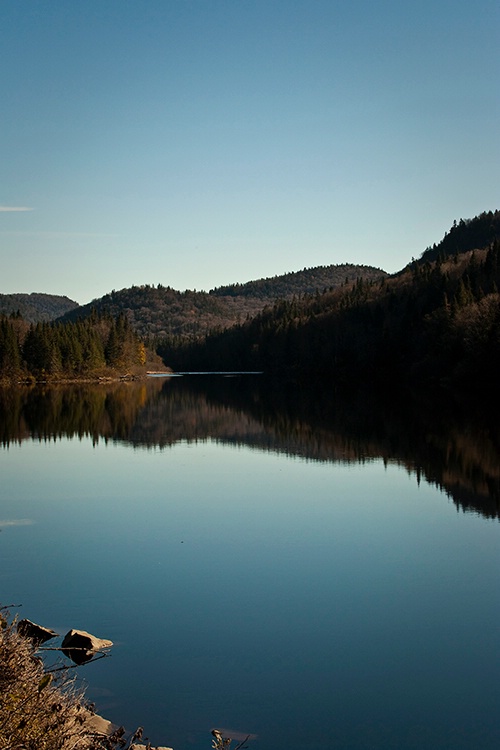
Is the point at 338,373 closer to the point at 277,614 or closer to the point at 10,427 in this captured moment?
the point at 10,427

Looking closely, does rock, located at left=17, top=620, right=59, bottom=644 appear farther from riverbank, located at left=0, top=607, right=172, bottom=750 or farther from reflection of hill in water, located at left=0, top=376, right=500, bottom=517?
reflection of hill in water, located at left=0, top=376, right=500, bottom=517

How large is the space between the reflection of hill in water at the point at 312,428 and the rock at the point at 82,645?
1387cm

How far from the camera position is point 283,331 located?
6230 inches

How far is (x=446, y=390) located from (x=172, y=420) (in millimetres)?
36870

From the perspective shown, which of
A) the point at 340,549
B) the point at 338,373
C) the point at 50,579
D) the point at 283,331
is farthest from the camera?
the point at 283,331

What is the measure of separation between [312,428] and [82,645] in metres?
35.9

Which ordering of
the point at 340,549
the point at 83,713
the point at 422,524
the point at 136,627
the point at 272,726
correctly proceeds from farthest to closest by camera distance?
the point at 422,524
the point at 340,549
the point at 136,627
the point at 272,726
the point at 83,713

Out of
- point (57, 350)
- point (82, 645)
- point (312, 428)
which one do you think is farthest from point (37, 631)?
Answer: point (57, 350)

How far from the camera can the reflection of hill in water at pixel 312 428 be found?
3117 cm

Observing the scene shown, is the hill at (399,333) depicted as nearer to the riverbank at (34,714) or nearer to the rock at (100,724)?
the rock at (100,724)

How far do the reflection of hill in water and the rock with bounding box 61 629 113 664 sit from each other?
13.9m

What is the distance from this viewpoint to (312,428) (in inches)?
1879

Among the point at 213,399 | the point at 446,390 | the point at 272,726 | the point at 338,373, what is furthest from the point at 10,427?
the point at 338,373

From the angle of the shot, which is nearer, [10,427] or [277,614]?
[277,614]
